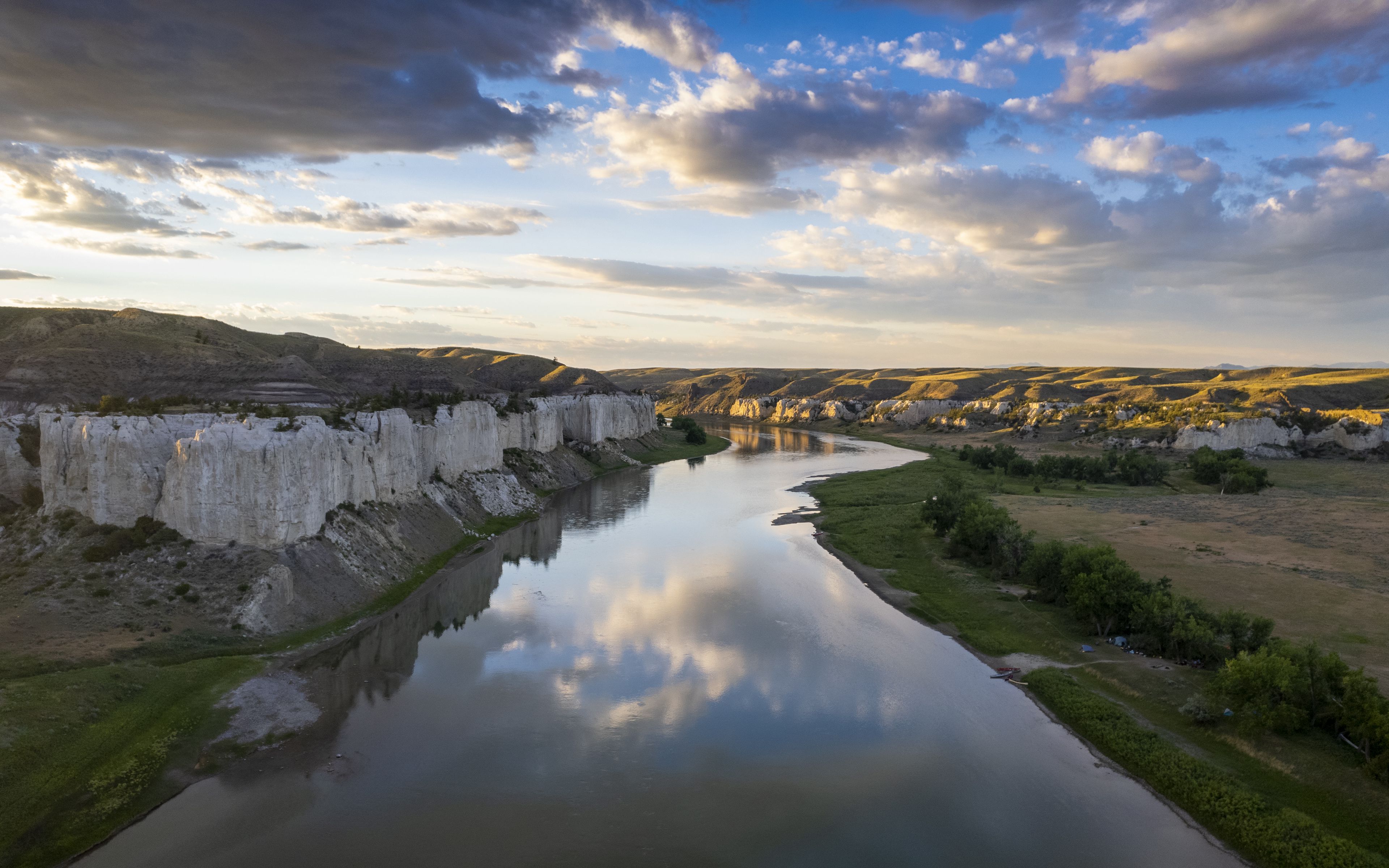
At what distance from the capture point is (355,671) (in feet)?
90.6

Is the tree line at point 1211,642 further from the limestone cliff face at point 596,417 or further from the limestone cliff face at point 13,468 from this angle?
the limestone cliff face at point 596,417

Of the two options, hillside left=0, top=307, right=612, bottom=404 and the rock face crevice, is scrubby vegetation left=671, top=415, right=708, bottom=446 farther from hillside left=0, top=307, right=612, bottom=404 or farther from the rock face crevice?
the rock face crevice

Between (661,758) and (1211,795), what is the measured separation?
1477 cm

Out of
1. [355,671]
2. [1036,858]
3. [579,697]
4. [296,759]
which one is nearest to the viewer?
[1036,858]

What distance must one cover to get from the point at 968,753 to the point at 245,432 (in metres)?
30.9

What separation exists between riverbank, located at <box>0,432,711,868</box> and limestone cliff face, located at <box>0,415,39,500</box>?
1846 cm

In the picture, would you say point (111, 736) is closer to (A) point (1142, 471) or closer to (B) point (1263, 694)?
(B) point (1263, 694)

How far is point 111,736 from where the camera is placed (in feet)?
69.6

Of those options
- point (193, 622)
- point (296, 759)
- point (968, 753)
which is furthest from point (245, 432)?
point (968, 753)

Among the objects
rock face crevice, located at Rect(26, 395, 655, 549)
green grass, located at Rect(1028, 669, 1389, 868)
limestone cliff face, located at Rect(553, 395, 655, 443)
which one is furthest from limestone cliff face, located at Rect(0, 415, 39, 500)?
green grass, located at Rect(1028, 669, 1389, 868)

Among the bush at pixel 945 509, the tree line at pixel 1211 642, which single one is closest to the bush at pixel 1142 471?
the bush at pixel 945 509

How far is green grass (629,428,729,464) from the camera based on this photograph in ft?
325

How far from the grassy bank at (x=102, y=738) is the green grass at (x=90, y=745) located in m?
0.02

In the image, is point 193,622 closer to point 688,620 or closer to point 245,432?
point 245,432
